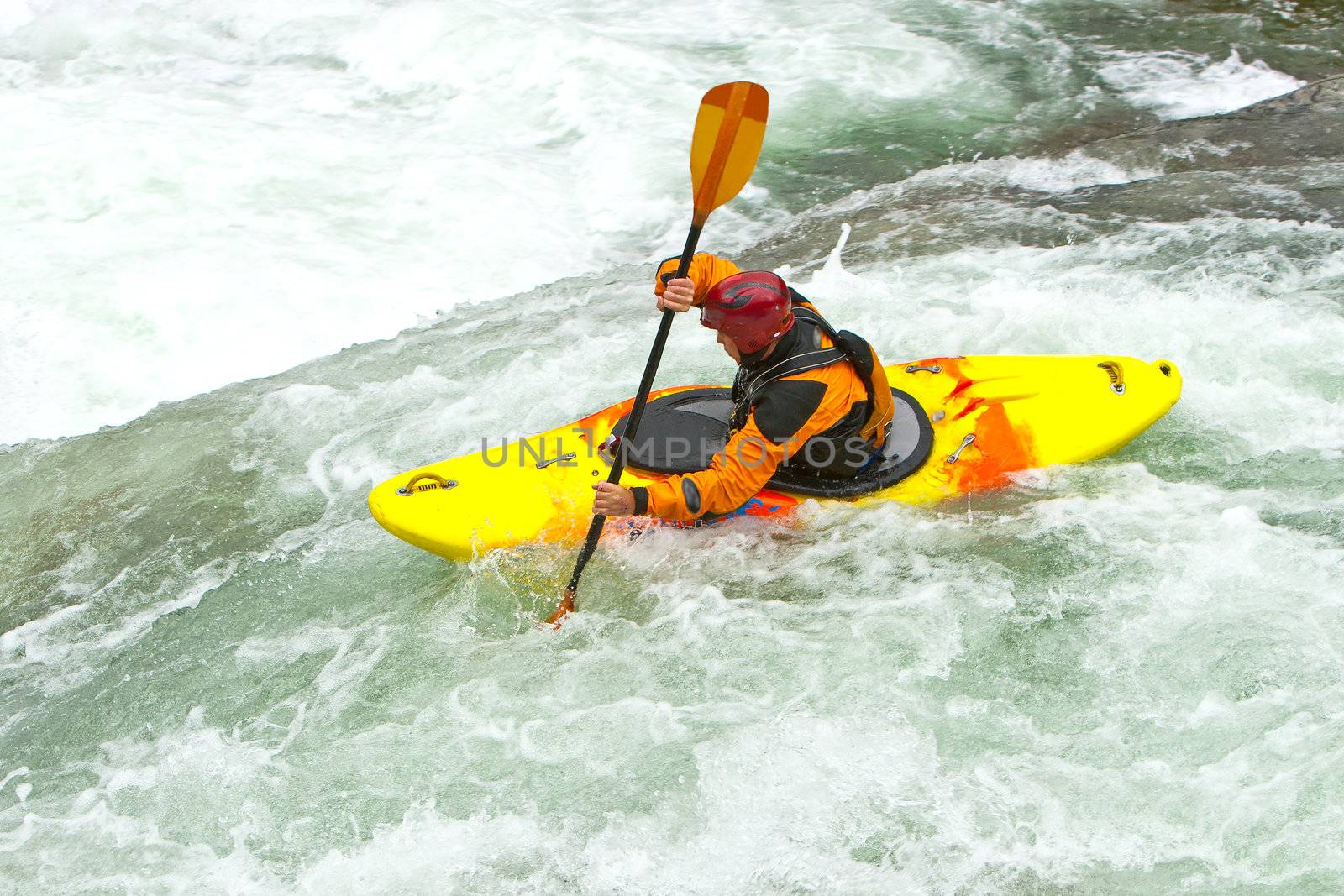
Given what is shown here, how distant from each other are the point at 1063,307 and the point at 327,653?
4.11m

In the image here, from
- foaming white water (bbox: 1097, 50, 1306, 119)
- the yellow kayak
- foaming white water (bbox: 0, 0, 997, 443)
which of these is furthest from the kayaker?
foaming white water (bbox: 1097, 50, 1306, 119)

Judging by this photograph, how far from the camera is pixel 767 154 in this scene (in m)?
8.46

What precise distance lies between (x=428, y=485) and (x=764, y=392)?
1395mm

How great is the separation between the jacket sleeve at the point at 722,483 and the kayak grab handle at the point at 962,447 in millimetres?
835

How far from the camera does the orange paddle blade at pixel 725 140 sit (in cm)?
394

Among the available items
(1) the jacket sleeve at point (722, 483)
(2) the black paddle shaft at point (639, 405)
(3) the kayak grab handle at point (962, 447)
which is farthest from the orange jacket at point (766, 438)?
(3) the kayak grab handle at point (962, 447)

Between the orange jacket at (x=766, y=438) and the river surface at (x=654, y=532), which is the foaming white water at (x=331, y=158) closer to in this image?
the river surface at (x=654, y=532)

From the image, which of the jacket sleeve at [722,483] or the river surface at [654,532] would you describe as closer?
the river surface at [654,532]

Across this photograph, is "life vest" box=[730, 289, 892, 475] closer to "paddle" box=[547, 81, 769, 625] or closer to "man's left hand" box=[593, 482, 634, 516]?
"paddle" box=[547, 81, 769, 625]

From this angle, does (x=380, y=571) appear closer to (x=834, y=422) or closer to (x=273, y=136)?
(x=834, y=422)

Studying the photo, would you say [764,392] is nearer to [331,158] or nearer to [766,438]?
[766,438]

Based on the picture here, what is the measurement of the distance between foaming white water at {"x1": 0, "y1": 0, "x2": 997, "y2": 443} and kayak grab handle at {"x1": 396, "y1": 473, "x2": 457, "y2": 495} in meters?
2.61

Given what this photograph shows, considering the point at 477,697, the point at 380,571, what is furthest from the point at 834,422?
the point at 380,571

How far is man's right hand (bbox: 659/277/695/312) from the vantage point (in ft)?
12.2
